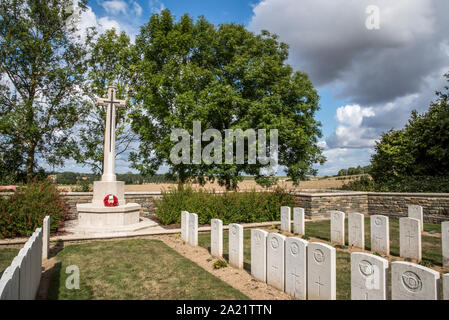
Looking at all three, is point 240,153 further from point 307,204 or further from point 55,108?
point 55,108

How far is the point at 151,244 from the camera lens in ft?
25.2

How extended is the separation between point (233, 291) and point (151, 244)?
3.84m

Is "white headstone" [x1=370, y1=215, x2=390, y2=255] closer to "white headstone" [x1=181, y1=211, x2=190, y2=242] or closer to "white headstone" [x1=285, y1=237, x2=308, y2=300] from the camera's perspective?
"white headstone" [x1=285, y1=237, x2=308, y2=300]

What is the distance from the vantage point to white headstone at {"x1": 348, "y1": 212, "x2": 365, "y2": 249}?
7.66 meters

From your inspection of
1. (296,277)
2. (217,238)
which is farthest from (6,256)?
(296,277)

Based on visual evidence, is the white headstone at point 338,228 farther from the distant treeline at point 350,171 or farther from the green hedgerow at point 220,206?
the distant treeline at point 350,171

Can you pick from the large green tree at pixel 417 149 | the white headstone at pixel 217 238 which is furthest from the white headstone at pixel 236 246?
the large green tree at pixel 417 149

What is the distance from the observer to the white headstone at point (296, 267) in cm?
426

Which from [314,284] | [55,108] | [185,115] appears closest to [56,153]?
[55,108]

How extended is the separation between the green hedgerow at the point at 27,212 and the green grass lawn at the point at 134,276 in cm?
179

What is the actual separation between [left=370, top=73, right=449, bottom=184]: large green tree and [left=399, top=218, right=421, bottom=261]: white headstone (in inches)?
527

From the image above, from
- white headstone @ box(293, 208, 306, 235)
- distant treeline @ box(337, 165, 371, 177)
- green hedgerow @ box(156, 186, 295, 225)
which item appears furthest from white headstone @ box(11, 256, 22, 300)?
distant treeline @ box(337, 165, 371, 177)

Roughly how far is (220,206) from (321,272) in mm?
7213

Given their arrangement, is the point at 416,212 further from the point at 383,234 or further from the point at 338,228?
the point at 383,234
